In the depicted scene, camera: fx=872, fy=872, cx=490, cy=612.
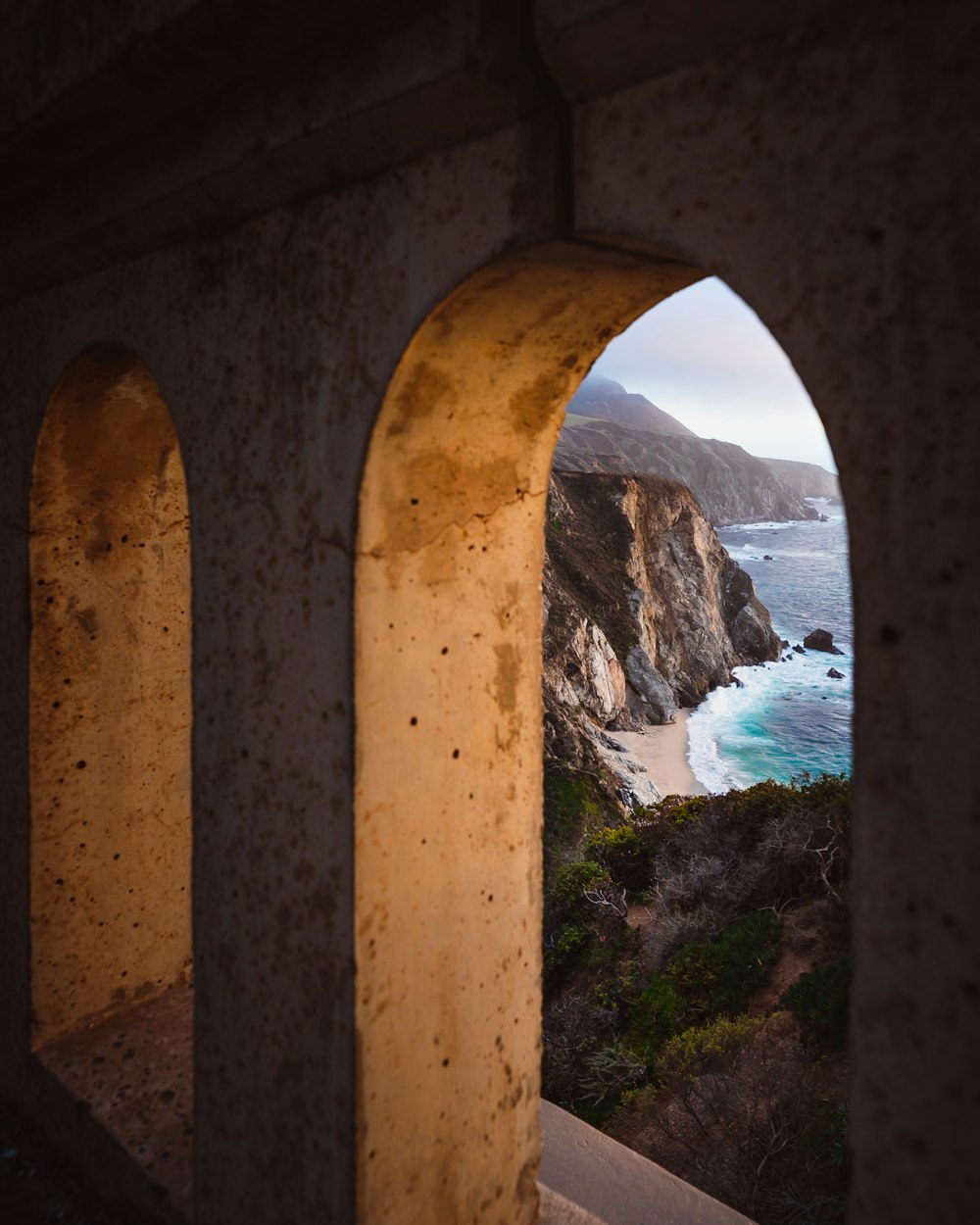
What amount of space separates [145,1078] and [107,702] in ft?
4.42

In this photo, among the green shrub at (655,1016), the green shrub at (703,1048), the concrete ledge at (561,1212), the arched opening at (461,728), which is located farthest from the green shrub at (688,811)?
the arched opening at (461,728)

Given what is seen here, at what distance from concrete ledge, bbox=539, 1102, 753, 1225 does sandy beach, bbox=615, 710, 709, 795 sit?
81.7 feet

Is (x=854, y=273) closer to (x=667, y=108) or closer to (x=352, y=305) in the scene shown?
(x=667, y=108)

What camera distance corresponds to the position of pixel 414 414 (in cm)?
196

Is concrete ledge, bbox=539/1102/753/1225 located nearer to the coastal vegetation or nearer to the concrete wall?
the concrete wall

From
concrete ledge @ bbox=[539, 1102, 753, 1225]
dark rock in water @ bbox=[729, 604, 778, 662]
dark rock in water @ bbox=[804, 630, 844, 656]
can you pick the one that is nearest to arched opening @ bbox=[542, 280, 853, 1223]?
concrete ledge @ bbox=[539, 1102, 753, 1225]

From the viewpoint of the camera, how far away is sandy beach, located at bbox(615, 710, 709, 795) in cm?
2902

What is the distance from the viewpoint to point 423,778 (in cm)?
212

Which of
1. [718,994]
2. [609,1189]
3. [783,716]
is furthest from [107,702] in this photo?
[783,716]

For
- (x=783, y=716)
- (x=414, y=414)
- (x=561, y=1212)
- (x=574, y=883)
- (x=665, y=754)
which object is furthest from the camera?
(x=783, y=716)

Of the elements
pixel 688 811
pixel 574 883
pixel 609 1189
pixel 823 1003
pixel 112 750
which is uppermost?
pixel 112 750

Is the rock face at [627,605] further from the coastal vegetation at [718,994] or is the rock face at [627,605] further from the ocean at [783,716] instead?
the coastal vegetation at [718,994]

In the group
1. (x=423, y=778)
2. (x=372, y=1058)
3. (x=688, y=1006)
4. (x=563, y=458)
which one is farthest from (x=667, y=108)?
(x=563, y=458)

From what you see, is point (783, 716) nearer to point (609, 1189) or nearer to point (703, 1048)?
point (703, 1048)
